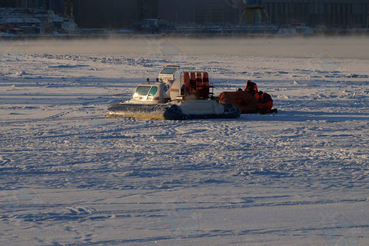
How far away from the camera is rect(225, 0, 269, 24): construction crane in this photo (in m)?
125

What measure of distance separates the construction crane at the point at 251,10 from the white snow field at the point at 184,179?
357 ft

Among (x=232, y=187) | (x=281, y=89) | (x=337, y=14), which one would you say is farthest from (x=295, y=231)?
(x=337, y=14)

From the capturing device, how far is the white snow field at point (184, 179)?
687cm

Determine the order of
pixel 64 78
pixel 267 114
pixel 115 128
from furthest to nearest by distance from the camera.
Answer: pixel 64 78
pixel 267 114
pixel 115 128

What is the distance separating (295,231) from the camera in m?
6.83

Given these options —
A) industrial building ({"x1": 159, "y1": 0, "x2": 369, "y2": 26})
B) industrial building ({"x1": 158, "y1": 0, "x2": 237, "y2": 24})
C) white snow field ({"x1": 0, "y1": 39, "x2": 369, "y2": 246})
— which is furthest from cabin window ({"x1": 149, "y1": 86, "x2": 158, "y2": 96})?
industrial building ({"x1": 159, "y1": 0, "x2": 369, "y2": 26})

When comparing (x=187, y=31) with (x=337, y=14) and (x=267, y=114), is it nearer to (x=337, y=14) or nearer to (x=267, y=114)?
(x=337, y=14)

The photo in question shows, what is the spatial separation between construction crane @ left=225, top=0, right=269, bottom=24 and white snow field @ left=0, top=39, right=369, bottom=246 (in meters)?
109

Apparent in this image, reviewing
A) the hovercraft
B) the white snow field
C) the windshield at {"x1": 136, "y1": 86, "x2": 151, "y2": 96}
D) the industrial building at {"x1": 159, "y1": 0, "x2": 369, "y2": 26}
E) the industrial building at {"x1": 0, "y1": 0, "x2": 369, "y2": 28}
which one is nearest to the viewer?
the white snow field

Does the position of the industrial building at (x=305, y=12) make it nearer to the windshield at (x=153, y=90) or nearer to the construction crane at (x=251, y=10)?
the construction crane at (x=251, y=10)

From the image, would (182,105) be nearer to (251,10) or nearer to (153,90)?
(153,90)

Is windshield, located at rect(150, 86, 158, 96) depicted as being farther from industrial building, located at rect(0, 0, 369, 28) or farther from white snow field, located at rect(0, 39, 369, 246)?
industrial building, located at rect(0, 0, 369, 28)

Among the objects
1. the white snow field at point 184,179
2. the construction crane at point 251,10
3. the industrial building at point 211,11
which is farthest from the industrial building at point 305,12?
the white snow field at point 184,179

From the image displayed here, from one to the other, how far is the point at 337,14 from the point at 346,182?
12733cm
